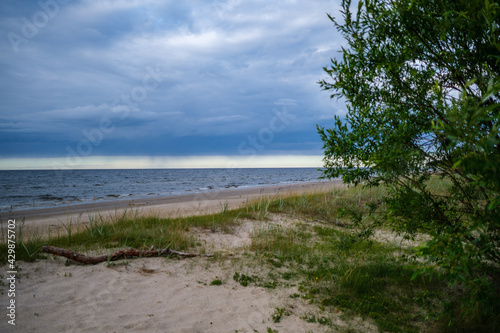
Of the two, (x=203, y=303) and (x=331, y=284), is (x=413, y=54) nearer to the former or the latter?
(x=331, y=284)

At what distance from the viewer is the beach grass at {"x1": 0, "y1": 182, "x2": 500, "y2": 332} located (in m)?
4.79

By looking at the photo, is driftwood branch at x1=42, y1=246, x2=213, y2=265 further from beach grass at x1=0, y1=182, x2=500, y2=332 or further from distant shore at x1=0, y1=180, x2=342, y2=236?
distant shore at x1=0, y1=180, x2=342, y2=236

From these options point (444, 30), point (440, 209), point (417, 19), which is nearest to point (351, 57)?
point (417, 19)

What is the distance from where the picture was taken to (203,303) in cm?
521

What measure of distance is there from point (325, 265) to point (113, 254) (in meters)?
5.10

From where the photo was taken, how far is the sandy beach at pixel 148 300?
448cm

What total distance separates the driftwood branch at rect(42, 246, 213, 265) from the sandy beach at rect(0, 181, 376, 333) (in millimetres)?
143

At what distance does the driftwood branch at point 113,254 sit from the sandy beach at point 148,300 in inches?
5.6

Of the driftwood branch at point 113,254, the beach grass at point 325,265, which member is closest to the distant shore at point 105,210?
the beach grass at point 325,265

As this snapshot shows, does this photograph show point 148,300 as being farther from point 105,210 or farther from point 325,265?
point 105,210

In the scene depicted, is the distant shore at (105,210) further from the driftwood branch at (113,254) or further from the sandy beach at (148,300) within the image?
the sandy beach at (148,300)

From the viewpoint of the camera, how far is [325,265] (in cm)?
693

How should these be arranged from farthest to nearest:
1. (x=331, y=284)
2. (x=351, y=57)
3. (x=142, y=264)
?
(x=142, y=264), (x=331, y=284), (x=351, y=57)

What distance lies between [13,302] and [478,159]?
6760 mm
